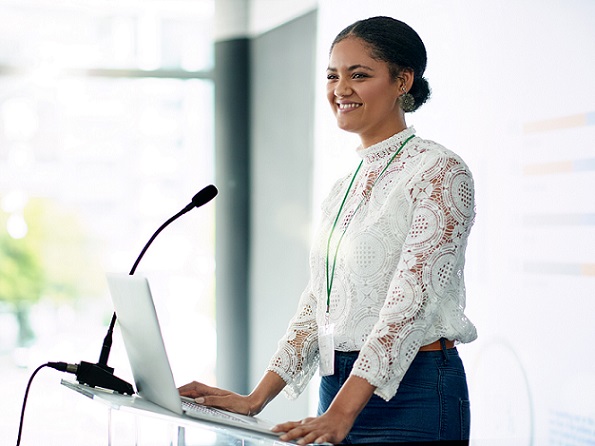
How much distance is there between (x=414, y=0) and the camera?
3.51 m

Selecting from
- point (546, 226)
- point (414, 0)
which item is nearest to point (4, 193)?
point (414, 0)

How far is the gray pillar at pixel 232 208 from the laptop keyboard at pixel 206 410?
13.4ft

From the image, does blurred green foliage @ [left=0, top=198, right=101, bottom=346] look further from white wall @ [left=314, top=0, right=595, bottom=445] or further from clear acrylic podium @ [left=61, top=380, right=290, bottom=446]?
clear acrylic podium @ [left=61, top=380, right=290, bottom=446]

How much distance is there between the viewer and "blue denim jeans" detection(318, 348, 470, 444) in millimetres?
1601

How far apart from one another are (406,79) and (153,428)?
2.68 ft

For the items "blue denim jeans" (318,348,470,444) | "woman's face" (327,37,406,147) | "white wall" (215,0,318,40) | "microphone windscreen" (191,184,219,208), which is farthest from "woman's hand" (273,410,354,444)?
"white wall" (215,0,318,40)

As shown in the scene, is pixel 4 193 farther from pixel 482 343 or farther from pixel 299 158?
pixel 482 343

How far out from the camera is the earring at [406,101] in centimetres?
177

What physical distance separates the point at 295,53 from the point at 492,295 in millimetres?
2335

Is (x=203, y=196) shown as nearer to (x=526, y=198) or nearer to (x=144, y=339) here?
(x=144, y=339)

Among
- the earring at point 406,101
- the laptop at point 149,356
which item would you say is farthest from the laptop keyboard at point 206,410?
the earring at point 406,101

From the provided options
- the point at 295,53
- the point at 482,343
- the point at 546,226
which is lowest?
the point at 482,343

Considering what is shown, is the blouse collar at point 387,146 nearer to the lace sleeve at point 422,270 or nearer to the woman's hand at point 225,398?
the lace sleeve at point 422,270

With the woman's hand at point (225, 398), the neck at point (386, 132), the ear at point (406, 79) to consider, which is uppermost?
the ear at point (406, 79)
